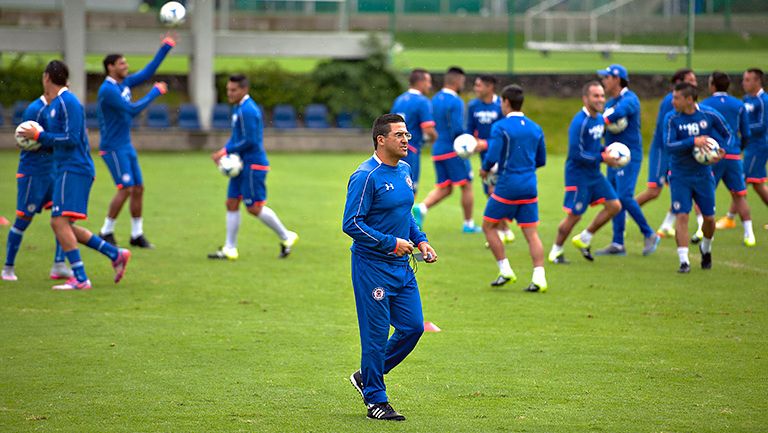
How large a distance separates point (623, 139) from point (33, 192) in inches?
283

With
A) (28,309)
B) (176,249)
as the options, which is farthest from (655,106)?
(28,309)

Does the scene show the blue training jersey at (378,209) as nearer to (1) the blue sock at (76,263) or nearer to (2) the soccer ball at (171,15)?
(1) the blue sock at (76,263)

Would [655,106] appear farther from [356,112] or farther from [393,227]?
[393,227]

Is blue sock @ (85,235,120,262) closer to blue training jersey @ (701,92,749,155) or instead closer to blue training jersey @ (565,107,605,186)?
blue training jersey @ (565,107,605,186)

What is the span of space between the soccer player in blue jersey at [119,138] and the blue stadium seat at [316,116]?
15842 mm

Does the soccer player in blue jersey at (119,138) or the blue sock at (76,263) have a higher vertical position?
the soccer player in blue jersey at (119,138)

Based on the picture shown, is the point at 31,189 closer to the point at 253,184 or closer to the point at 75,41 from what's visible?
the point at 253,184

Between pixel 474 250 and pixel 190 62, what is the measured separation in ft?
59.4

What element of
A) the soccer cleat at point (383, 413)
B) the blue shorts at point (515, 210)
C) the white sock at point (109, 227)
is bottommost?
the soccer cleat at point (383, 413)

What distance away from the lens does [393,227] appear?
7.07 m

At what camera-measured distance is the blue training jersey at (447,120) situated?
15.6 metres

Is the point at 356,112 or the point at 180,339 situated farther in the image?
the point at 356,112

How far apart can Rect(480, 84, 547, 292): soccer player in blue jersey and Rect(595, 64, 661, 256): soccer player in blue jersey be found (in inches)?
89.8

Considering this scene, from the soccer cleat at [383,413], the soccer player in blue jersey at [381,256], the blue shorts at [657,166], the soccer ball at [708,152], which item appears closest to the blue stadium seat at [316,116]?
the blue shorts at [657,166]
